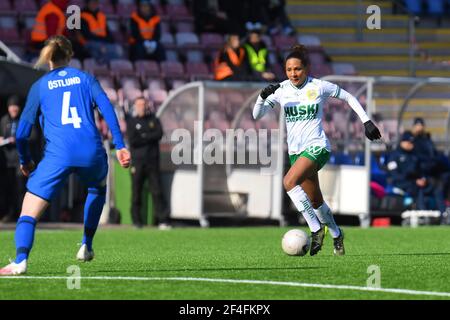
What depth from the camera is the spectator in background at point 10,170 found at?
67.9 ft

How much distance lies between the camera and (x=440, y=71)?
29688 millimetres

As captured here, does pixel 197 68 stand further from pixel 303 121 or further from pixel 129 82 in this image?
pixel 303 121

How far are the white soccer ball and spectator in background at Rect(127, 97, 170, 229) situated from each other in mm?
8514

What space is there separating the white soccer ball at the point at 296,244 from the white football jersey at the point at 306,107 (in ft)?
2.62

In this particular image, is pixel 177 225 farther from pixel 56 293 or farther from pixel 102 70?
pixel 56 293

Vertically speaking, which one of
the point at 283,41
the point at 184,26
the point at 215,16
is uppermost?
the point at 215,16

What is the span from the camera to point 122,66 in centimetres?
2466

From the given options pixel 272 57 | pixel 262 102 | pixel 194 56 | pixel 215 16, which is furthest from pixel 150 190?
pixel 262 102

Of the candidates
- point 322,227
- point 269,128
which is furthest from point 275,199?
point 322,227

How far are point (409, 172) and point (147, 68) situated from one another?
19.1 ft

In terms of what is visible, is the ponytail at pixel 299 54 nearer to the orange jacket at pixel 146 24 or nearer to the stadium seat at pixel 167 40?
the orange jacket at pixel 146 24

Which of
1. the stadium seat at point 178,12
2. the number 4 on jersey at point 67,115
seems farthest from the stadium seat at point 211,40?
the number 4 on jersey at point 67,115

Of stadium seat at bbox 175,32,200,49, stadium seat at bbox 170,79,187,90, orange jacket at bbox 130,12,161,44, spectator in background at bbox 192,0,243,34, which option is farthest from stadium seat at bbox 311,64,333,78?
orange jacket at bbox 130,12,161,44

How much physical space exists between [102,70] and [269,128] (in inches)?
149
